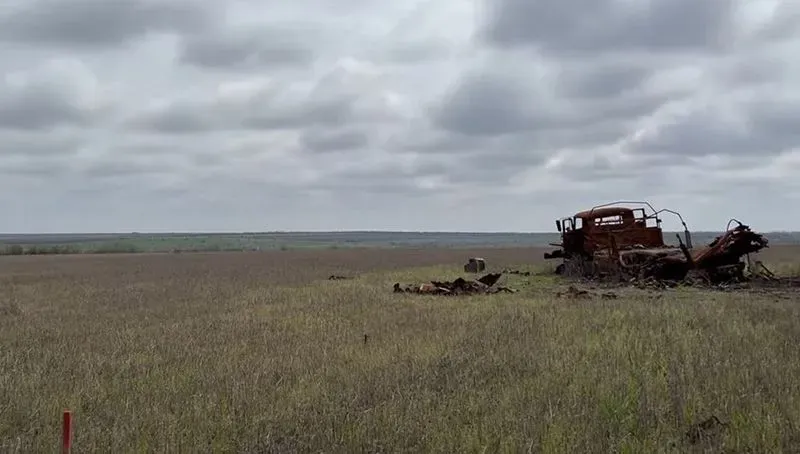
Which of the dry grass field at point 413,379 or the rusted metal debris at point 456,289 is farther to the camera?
the rusted metal debris at point 456,289

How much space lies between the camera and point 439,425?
589 cm

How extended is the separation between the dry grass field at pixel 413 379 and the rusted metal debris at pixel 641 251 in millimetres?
5924

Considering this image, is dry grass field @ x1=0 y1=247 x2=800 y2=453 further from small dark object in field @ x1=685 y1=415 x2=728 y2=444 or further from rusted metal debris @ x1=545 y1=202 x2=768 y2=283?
rusted metal debris @ x1=545 y1=202 x2=768 y2=283

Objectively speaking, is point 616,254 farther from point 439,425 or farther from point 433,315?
point 439,425

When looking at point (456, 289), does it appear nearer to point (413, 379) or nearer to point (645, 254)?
point (645, 254)

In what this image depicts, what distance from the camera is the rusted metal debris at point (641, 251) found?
20.0 meters

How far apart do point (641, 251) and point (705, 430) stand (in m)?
16.8

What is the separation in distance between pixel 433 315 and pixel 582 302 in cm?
375

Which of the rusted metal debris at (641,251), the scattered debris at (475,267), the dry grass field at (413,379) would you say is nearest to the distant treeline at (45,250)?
the scattered debris at (475,267)

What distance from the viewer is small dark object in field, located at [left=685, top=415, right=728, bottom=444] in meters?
5.50

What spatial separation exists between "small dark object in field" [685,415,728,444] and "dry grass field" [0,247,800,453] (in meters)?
0.07

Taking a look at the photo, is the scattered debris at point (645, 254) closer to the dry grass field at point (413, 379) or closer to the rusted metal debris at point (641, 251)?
the rusted metal debris at point (641, 251)

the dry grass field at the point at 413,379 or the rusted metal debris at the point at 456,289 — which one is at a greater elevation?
the rusted metal debris at the point at 456,289

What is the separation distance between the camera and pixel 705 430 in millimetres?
5703
